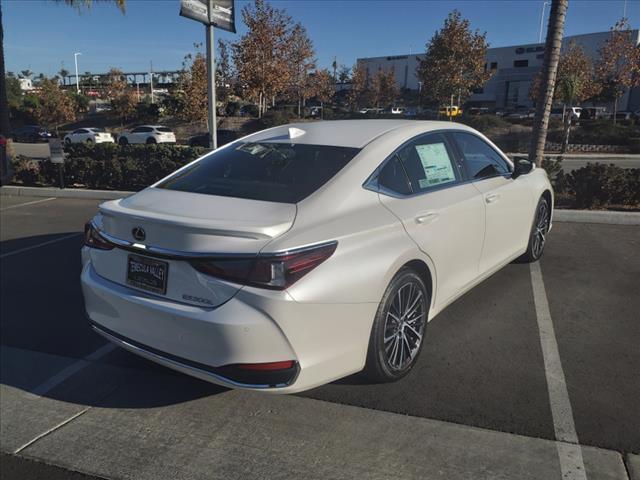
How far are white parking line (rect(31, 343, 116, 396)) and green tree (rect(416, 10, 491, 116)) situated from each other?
3372 centimetres

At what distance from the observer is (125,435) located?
292cm

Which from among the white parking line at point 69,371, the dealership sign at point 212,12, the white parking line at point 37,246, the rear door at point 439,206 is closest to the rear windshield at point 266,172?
the rear door at point 439,206

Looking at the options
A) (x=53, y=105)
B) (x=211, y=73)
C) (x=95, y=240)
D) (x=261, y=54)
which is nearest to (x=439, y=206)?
(x=95, y=240)

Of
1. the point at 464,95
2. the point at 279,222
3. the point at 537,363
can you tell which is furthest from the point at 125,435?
the point at 464,95

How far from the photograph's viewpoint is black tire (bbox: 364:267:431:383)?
298cm

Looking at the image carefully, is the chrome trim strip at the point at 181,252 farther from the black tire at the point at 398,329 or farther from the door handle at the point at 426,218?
the door handle at the point at 426,218

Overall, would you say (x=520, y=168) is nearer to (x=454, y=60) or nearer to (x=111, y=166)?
(x=111, y=166)

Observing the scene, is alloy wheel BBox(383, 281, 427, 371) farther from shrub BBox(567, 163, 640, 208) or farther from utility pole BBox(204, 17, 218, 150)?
utility pole BBox(204, 17, 218, 150)

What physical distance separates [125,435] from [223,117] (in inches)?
1494

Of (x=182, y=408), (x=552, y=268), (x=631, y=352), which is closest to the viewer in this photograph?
(x=182, y=408)

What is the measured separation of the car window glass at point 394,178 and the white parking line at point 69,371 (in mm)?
2404

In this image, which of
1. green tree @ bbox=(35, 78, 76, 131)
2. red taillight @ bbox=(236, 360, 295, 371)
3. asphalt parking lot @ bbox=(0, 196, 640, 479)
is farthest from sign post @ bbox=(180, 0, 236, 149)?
green tree @ bbox=(35, 78, 76, 131)

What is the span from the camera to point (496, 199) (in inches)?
172

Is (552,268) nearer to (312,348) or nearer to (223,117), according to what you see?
(312,348)
